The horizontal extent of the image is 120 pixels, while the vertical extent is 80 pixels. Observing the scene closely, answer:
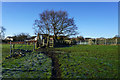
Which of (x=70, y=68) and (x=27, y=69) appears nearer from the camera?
(x=70, y=68)

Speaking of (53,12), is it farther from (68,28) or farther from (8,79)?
(8,79)

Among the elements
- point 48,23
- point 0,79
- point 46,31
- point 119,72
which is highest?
point 48,23

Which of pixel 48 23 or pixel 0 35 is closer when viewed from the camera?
pixel 48 23

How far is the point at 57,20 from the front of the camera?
29297 mm

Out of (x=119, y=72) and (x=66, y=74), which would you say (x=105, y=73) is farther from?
(x=66, y=74)

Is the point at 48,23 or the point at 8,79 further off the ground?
the point at 48,23

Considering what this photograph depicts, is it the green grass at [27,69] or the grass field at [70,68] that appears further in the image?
the green grass at [27,69]

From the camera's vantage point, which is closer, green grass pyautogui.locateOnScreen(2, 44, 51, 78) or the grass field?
the grass field

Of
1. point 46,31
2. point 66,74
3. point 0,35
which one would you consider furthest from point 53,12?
point 0,35

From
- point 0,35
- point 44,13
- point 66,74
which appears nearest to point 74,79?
point 66,74

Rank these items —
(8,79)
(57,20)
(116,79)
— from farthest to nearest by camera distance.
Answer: (57,20) → (8,79) → (116,79)

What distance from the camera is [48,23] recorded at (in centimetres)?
2945

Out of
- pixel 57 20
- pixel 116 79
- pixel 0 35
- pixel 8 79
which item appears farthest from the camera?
pixel 0 35

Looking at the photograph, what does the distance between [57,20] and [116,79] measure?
86.5ft
